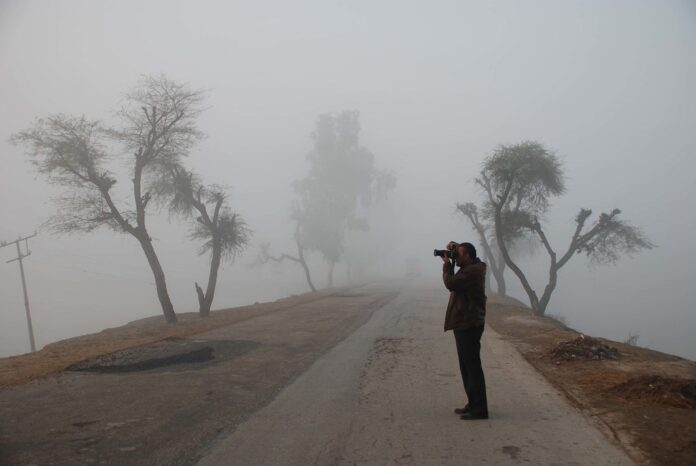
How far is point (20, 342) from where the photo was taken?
32438 millimetres

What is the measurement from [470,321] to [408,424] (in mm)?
1416

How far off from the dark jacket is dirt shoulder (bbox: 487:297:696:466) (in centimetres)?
182

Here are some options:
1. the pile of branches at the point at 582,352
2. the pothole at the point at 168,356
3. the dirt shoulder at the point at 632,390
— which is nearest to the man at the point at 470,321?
the dirt shoulder at the point at 632,390

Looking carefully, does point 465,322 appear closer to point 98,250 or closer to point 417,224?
point 98,250

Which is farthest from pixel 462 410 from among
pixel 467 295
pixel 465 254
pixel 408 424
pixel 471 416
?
pixel 465 254

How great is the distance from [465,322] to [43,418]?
212 inches

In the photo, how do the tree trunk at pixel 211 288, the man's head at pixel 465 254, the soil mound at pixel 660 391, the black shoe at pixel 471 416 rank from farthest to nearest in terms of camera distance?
the tree trunk at pixel 211 288
the soil mound at pixel 660 391
the man's head at pixel 465 254
the black shoe at pixel 471 416

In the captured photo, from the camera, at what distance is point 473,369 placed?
6.00m

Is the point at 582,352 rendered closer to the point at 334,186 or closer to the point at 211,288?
the point at 211,288

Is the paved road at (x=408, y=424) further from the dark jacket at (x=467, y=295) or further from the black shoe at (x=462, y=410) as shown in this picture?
the dark jacket at (x=467, y=295)

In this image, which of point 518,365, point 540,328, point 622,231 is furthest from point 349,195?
point 518,365

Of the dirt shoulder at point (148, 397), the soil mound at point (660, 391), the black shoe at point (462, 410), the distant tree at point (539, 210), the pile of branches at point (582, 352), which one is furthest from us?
the distant tree at point (539, 210)

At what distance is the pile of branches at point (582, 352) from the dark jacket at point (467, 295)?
4.66 meters

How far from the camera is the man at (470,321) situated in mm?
5945
